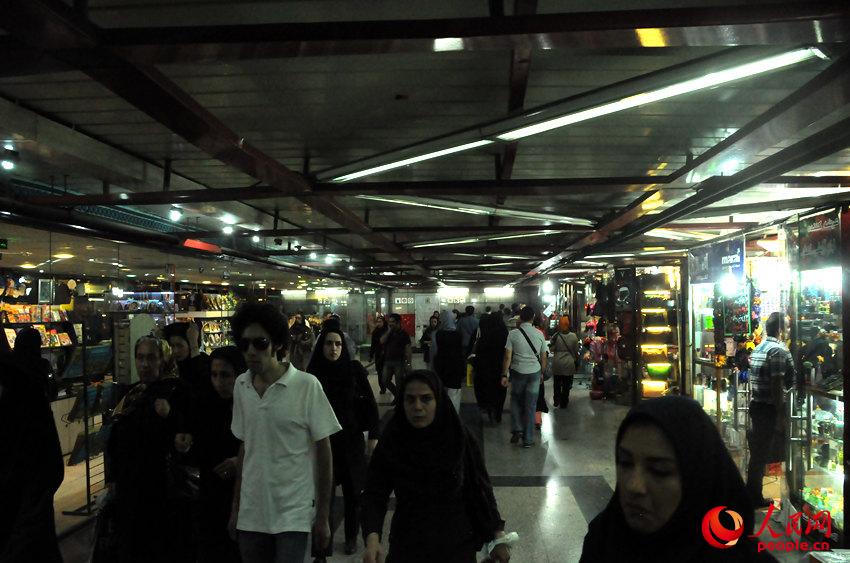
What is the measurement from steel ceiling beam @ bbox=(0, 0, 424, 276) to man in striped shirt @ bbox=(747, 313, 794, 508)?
16.1ft

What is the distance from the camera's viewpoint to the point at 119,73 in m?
2.11

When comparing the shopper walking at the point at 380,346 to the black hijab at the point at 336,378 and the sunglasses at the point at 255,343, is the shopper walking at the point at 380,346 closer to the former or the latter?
the black hijab at the point at 336,378

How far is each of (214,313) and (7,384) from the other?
848 centimetres

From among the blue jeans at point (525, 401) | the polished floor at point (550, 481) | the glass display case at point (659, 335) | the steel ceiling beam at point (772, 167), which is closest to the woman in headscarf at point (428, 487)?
the polished floor at point (550, 481)

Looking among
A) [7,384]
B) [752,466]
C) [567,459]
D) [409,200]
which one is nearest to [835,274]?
[752,466]

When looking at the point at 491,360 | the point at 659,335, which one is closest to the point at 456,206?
the point at 491,360

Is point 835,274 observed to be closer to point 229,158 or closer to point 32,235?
point 229,158

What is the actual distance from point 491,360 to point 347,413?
4.39 metres

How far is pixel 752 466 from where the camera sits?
546 cm

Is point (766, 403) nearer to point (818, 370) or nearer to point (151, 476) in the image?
point (818, 370)

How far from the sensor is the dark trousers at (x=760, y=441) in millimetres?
5359

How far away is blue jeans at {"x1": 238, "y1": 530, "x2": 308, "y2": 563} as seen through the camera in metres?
2.66

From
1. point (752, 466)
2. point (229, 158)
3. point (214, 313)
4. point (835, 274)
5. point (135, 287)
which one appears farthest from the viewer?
point (214, 313)

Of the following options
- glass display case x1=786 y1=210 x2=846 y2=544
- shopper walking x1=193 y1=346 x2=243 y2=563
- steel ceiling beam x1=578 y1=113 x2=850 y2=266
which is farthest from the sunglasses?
glass display case x1=786 y1=210 x2=846 y2=544
